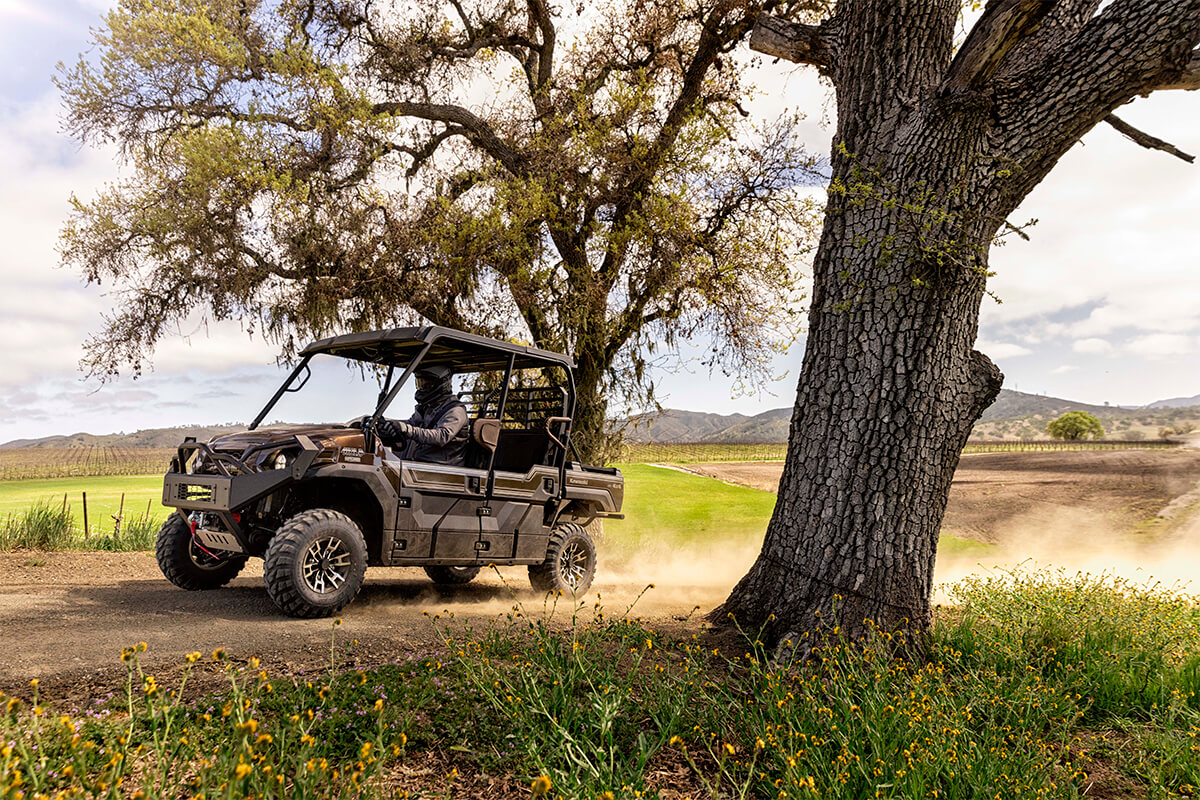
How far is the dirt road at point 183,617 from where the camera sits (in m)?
4.46

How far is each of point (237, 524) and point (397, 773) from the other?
379cm

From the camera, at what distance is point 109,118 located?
12.0 metres

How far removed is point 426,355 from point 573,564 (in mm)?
2737

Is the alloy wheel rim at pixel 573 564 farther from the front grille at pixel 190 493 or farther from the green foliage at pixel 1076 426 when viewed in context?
the green foliage at pixel 1076 426

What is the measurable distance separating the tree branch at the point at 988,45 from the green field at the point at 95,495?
1088 centimetres

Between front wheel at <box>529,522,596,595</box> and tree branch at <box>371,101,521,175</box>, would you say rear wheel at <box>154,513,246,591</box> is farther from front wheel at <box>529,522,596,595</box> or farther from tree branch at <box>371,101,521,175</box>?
tree branch at <box>371,101,521,175</box>

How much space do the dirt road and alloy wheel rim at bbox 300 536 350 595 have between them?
299mm

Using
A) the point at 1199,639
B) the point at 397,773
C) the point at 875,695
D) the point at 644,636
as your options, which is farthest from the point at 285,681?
the point at 1199,639

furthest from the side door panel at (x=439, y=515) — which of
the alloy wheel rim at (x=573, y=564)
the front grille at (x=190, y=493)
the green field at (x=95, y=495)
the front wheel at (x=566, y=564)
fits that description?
the green field at (x=95, y=495)

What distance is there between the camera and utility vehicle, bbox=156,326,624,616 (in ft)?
19.8

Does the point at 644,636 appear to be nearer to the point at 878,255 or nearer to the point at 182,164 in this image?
the point at 878,255

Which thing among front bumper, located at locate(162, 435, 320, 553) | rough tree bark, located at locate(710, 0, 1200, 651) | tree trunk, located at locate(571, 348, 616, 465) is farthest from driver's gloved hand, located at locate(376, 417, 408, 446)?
tree trunk, located at locate(571, 348, 616, 465)

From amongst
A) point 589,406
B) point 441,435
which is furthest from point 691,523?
point 441,435

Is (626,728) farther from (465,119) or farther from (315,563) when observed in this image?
(465,119)
